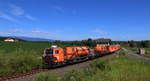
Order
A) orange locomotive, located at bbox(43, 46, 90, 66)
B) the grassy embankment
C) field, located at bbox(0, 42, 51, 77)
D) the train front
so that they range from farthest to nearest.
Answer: orange locomotive, located at bbox(43, 46, 90, 66)
the train front
field, located at bbox(0, 42, 51, 77)
the grassy embankment

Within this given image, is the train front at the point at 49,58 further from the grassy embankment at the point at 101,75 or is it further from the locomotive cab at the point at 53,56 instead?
the grassy embankment at the point at 101,75

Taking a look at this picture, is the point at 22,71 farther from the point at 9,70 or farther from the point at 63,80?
the point at 63,80

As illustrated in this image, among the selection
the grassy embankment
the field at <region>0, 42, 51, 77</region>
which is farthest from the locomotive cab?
the grassy embankment

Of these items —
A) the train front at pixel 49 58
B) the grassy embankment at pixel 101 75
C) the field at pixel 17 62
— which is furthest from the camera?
the train front at pixel 49 58

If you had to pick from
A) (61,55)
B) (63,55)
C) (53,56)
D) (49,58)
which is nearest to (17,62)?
(49,58)

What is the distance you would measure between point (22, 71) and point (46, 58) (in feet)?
13.2

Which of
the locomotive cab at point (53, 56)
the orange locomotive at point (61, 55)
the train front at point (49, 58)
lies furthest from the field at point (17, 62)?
the orange locomotive at point (61, 55)

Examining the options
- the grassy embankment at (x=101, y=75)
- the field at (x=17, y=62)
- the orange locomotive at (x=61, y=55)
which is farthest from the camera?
the orange locomotive at (x=61, y=55)

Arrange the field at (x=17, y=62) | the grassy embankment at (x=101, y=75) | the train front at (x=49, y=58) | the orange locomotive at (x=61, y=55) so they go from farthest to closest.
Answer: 1. the orange locomotive at (x=61, y=55)
2. the train front at (x=49, y=58)
3. the field at (x=17, y=62)
4. the grassy embankment at (x=101, y=75)

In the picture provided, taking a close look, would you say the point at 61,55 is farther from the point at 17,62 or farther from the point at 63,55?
the point at 17,62

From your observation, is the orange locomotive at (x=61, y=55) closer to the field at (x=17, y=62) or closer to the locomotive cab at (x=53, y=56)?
the locomotive cab at (x=53, y=56)

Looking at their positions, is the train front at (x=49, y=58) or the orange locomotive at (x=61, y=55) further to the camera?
the orange locomotive at (x=61, y=55)

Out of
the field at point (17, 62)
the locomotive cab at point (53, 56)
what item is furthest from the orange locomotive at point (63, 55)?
the field at point (17, 62)

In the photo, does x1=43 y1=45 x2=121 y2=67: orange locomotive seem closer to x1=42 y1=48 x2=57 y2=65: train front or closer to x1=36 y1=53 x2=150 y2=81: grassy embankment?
x1=42 y1=48 x2=57 y2=65: train front
